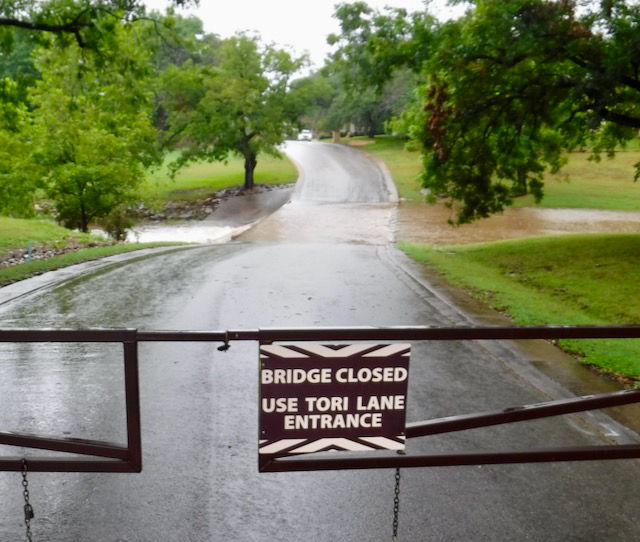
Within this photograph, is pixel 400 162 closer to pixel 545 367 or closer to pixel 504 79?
pixel 504 79

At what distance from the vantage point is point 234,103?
3988cm

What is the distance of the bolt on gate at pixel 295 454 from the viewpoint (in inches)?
133

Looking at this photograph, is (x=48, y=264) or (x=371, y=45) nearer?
(x=48, y=264)

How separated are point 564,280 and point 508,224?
1559cm

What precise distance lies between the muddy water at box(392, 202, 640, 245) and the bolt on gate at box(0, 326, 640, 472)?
20.0 meters

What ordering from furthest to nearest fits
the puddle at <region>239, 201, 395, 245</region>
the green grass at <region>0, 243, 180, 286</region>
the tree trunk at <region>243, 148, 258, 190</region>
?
the tree trunk at <region>243, 148, 258, 190</region>, the puddle at <region>239, 201, 395, 245</region>, the green grass at <region>0, 243, 180, 286</region>

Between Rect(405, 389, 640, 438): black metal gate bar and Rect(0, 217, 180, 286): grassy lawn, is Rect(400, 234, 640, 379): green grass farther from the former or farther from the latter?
Rect(0, 217, 180, 286): grassy lawn

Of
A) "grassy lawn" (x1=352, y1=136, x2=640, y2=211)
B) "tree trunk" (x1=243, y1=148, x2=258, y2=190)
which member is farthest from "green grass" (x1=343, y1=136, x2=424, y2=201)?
"tree trunk" (x1=243, y1=148, x2=258, y2=190)

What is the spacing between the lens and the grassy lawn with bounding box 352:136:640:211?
34.6 m

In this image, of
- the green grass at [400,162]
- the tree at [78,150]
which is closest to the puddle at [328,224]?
the green grass at [400,162]

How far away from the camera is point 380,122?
2783 inches

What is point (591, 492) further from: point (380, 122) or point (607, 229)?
point (380, 122)

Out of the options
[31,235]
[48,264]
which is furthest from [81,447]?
[31,235]

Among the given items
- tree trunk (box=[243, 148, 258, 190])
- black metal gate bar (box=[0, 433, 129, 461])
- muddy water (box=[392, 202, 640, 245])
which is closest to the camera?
black metal gate bar (box=[0, 433, 129, 461])
